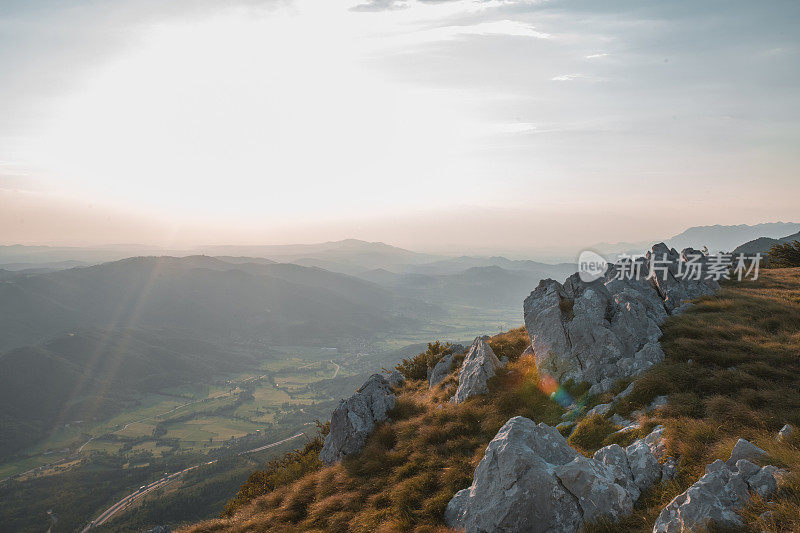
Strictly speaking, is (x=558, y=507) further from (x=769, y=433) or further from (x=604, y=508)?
(x=769, y=433)

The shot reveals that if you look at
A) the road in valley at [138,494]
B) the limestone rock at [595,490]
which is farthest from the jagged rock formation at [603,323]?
the road in valley at [138,494]

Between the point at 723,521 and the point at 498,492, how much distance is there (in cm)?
471

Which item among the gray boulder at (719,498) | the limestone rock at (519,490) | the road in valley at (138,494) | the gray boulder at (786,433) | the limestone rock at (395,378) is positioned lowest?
the road in valley at (138,494)

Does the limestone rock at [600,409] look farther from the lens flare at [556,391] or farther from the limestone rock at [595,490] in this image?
the limestone rock at [595,490]

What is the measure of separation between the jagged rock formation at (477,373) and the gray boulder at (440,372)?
306cm

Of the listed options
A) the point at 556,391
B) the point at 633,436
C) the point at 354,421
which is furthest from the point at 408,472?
the point at 633,436

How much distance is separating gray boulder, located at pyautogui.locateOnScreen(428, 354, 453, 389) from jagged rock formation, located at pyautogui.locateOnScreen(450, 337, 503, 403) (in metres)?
3.06

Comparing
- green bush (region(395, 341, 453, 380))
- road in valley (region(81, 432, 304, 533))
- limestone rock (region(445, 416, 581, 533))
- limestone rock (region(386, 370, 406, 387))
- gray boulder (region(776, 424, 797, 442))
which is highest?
gray boulder (region(776, 424, 797, 442))

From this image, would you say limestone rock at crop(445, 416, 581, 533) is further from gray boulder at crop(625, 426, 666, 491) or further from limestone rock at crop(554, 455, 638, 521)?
gray boulder at crop(625, 426, 666, 491)

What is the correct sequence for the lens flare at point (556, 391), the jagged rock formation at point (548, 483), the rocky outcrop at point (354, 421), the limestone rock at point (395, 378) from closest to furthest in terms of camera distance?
the jagged rock formation at point (548, 483) < the lens flare at point (556, 391) < the rocky outcrop at point (354, 421) < the limestone rock at point (395, 378)

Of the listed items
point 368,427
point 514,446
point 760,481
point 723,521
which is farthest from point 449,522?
point 368,427

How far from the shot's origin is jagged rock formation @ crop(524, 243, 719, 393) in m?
15.6

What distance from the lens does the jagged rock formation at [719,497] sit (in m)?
6.88

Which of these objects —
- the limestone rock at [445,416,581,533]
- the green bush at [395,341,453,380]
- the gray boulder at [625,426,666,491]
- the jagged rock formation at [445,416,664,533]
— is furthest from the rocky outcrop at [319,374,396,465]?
the gray boulder at [625,426,666,491]
